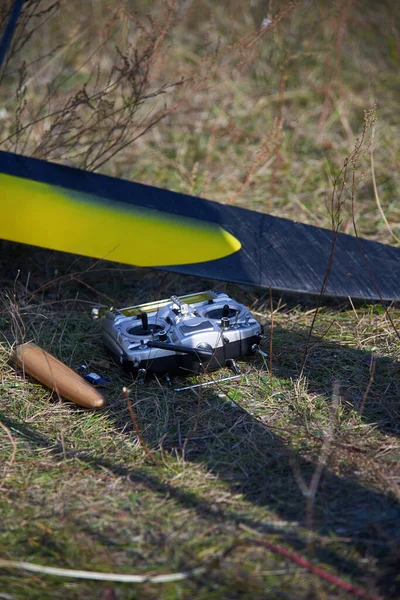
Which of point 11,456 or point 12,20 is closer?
point 11,456

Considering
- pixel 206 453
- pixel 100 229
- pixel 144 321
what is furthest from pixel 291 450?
pixel 100 229

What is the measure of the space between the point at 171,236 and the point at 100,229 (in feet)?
1.21

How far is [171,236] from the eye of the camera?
3346mm

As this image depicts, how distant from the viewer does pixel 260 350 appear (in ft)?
9.43

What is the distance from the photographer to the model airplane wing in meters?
3.23

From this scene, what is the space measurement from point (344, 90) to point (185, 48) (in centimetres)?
183

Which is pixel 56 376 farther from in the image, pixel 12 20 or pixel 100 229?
pixel 12 20

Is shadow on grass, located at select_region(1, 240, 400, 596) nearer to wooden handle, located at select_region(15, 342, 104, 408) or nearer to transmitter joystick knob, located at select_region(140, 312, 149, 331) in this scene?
wooden handle, located at select_region(15, 342, 104, 408)

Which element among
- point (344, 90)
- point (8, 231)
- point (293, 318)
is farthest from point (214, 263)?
point (344, 90)

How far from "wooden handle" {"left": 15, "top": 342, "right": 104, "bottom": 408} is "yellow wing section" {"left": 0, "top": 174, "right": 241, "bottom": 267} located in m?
0.73

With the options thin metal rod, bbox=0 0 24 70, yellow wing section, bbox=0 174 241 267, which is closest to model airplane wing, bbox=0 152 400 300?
yellow wing section, bbox=0 174 241 267

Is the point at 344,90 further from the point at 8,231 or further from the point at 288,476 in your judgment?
the point at 288,476

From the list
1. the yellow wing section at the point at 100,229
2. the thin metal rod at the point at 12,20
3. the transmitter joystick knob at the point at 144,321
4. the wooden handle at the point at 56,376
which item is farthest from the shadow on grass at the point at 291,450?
the thin metal rod at the point at 12,20

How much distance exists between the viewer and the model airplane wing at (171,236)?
127 inches
